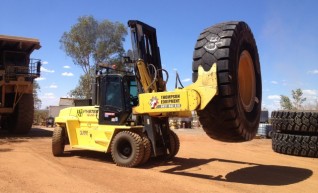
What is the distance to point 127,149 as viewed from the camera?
8516mm

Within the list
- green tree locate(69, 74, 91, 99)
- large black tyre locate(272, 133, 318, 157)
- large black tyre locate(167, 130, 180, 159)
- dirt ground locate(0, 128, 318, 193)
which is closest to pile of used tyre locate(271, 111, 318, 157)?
large black tyre locate(272, 133, 318, 157)

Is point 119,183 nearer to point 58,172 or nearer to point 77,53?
point 58,172

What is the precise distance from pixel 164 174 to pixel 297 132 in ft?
16.6

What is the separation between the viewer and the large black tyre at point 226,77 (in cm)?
590

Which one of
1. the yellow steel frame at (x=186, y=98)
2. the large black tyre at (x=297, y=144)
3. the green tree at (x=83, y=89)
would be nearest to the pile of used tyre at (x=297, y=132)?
the large black tyre at (x=297, y=144)

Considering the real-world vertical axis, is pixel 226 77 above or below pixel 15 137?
above

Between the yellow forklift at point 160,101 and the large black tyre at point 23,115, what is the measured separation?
7165 mm

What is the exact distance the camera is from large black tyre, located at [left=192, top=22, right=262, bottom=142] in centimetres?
590

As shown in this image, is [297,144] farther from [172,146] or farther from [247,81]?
[247,81]

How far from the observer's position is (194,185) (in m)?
6.34

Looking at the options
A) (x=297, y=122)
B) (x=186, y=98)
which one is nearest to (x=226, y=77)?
(x=186, y=98)

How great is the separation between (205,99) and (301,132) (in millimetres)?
5432

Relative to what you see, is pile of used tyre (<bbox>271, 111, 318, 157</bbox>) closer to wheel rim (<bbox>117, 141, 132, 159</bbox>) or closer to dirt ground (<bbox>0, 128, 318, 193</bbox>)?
dirt ground (<bbox>0, 128, 318, 193</bbox>)

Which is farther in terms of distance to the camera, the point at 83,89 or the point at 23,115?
the point at 83,89
